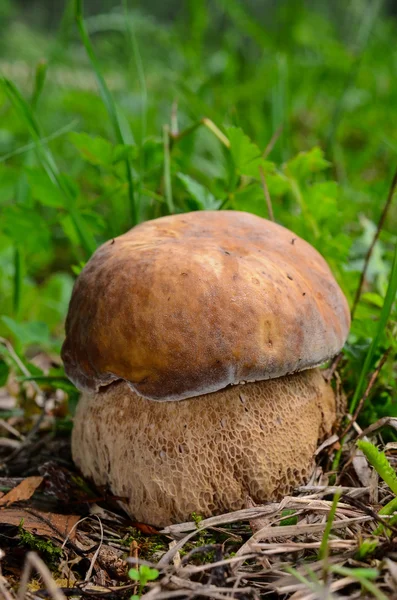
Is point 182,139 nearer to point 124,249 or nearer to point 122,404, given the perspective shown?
point 124,249

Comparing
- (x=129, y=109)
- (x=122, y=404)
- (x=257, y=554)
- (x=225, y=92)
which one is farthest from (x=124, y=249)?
(x=129, y=109)

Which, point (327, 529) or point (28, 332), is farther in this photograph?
point (28, 332)

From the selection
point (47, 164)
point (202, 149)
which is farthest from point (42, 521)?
point (202, 149)

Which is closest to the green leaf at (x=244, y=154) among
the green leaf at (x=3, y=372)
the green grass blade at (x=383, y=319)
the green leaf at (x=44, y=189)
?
the green grass blade at (x=383, y=319)

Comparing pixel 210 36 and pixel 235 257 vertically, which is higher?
pixel 210 36

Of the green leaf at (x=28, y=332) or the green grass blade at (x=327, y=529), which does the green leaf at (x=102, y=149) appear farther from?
the green grass blade at (x=327, y=529)

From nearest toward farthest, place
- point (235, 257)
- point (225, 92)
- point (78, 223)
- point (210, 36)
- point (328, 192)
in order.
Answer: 1. point (235, 257)
2. point (78, 223)
3. point (328, 192)
4. point (225, 92)
5. point (210, 36)

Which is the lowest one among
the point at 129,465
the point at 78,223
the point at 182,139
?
the point at 129,465

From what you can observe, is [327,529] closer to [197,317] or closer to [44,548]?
[197,317]
